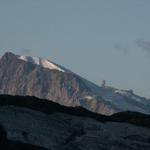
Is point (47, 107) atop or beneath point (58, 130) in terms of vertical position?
atop

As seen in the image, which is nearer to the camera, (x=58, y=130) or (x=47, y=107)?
(x=58, y=130)

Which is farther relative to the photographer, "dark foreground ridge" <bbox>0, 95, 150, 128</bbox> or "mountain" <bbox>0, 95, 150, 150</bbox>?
"dark foreground ridge" <bbox>0, 95, 150, 128</bbox>

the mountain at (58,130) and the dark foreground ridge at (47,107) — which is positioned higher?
the dark foreground ridge at (47,107)

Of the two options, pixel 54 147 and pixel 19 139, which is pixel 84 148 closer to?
pixel 54 147

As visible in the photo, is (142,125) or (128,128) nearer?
(128,128)

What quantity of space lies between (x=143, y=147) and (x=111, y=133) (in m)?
4.65

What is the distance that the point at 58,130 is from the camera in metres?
65.7

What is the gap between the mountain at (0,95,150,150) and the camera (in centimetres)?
6025

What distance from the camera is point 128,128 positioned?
6938 cm

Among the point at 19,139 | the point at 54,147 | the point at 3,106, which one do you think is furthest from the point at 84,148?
the point at 3,106

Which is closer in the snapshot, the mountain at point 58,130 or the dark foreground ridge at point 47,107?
the mountain at point 58,130

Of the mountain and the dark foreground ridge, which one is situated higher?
the dark foreground ridge

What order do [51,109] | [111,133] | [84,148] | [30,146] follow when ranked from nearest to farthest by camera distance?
[30,146], [84,148], [111,133], [51,109]

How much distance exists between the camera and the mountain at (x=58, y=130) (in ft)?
198
